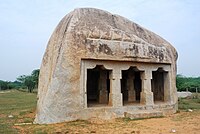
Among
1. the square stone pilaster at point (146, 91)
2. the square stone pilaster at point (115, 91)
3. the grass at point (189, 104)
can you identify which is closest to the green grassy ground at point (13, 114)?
the square stone pilaster at point (115, 91)

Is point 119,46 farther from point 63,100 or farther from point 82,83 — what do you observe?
point 63,100

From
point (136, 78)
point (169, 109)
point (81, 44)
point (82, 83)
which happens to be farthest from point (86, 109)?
point (136, 78)

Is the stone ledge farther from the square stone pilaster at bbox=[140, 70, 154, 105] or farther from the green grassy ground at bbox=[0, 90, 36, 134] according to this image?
the green grassy ground at bbox=[0, 90, 36, 134]

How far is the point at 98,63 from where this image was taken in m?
12.1

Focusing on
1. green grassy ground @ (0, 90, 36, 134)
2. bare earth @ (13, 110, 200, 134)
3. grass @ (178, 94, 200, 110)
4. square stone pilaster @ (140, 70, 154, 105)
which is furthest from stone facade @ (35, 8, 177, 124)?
grass @ (178, 94, 200, 110)

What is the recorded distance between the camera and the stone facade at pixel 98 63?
435 inches

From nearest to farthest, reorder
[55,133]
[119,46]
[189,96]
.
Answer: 1. [55,133]
2. [119,46]
3. [189,96]

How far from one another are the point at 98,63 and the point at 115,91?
1763 millimetres

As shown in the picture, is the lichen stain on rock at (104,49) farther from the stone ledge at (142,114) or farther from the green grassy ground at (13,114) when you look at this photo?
the green grassy ground at (13,114)

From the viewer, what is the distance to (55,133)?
8.86 metres

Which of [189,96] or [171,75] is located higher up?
[171,75]

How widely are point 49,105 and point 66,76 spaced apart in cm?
151

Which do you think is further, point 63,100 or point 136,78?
point 136,78

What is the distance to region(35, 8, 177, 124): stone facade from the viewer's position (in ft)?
36.2
